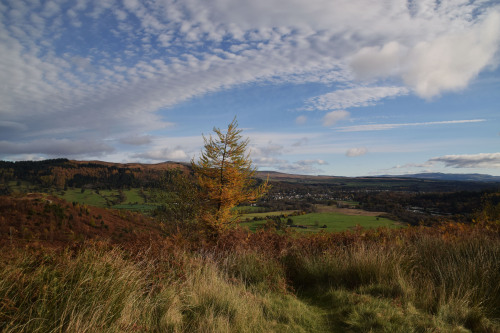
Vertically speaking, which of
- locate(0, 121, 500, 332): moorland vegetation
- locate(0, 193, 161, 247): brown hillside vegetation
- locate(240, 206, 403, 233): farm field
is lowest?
locate(240, 206, 403, 233): farm field

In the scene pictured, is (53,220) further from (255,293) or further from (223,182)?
(255,293)

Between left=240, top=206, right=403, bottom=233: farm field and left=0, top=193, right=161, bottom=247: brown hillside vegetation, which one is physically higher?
left=0, top=193, right=161, bottom=247: brown hillside vegetation

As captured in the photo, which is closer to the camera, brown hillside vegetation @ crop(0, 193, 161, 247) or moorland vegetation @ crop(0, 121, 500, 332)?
moorland vegetation @ crop(0, 121, 500, 332)

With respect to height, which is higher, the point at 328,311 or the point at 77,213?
the point at 328,311

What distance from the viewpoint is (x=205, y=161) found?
1775cm

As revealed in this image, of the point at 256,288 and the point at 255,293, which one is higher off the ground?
the point at 255,293

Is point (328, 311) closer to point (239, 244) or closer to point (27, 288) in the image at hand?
point (239, 244)

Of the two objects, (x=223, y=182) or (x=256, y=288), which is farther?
(x=223, y=182)

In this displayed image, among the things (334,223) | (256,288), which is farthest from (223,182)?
(334,223)

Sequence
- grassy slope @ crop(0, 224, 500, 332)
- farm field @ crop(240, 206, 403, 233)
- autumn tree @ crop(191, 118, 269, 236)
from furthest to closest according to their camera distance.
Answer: farm field @ crop(240, 206, 403, 233)
autumn tree @ crop(191, 118, 269, 236)
grassy slope @ crop(0, 224, 500, 332)

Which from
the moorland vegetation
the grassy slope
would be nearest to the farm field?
the moorland vegetation

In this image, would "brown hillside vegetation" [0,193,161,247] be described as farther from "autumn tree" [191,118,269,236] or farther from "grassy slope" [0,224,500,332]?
"grassy slope" [0,224,500,332]

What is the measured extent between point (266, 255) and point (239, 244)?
1.17 meters

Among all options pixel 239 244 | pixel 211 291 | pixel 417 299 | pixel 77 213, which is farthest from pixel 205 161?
pixel 77 213
